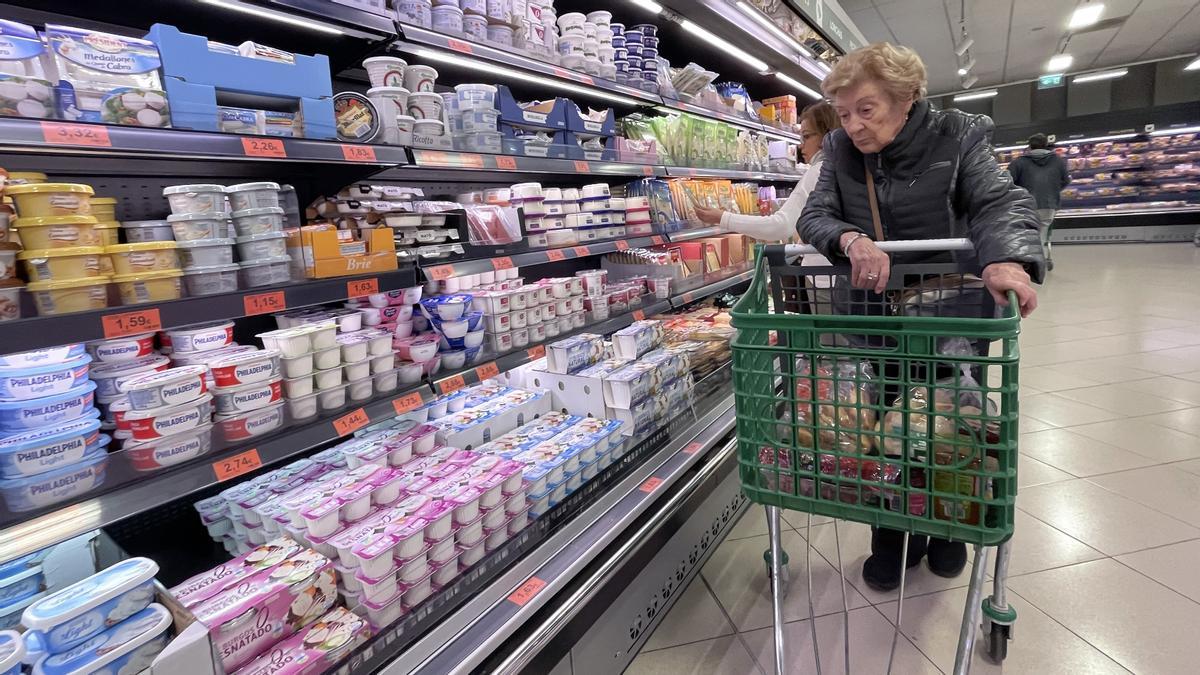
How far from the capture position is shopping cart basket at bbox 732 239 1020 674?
3.47 feet

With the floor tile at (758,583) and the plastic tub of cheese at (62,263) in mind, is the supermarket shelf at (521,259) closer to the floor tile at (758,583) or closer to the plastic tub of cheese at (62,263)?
the plastic tub of cheese at (62,263)

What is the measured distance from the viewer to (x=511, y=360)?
1.99 m

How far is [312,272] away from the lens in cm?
150

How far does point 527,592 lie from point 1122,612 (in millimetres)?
1942

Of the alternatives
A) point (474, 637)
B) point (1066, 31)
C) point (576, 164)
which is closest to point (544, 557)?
point (474, 637)

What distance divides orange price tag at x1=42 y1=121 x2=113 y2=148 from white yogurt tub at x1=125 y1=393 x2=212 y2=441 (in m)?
0.50

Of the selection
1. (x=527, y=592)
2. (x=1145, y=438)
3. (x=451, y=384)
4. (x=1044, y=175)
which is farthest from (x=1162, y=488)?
(x=1044, y=175)

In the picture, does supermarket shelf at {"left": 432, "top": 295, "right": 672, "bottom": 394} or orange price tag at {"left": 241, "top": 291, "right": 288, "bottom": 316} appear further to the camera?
supermarket shelf at {"left": 432, "top": 295, "right": 672, "bottom": 394}

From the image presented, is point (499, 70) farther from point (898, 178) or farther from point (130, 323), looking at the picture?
point (130, 323)

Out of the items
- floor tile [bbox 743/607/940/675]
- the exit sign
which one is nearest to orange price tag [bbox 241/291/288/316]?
floor tile [bbox 743/607/940/675]

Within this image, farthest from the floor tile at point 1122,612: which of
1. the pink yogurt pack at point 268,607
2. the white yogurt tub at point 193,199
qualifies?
the white yogurt tub at point 193,199

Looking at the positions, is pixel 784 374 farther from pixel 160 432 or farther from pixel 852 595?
pixel 852 595

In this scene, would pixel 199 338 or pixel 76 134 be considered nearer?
pixel 76 134

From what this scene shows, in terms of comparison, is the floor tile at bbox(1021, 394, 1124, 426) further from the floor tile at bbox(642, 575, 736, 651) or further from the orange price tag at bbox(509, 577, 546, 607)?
the orange price tag at bbox(509, 577, 546, 607)
